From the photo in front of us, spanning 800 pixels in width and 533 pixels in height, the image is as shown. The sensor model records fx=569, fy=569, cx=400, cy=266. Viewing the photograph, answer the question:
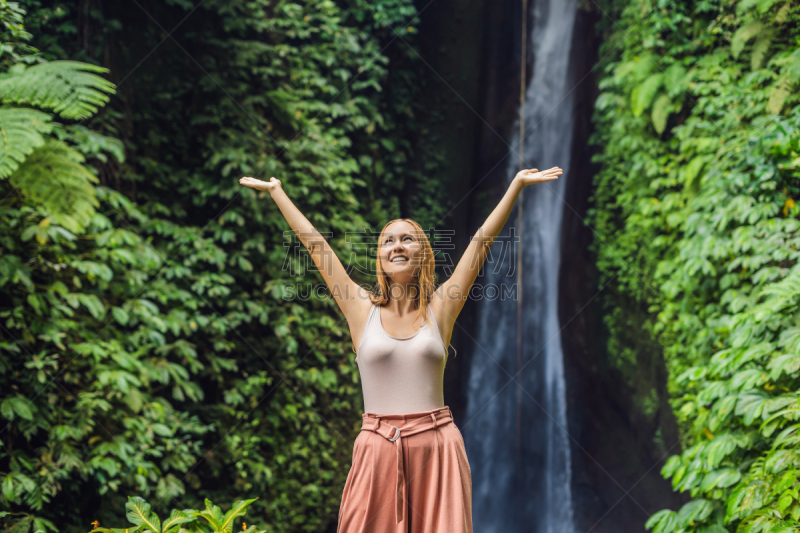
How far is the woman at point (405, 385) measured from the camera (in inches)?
73.5

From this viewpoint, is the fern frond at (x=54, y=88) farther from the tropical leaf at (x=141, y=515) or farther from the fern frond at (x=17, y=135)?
the tropical leaf at (x=141, y=515)

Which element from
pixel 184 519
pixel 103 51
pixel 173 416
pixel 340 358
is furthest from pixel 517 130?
pixel 184 519

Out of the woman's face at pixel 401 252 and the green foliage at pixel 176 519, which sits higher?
the woman's face at pixel 401 252

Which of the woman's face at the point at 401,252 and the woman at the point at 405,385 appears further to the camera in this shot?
the woman's face at the point at 401,252

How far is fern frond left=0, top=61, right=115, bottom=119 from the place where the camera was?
2859 millimetres

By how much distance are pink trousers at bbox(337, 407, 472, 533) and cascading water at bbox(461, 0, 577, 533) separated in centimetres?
368

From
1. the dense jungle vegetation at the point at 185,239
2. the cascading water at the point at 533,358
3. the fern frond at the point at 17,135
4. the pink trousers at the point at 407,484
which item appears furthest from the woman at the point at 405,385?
the cascading water at the point at 533,358

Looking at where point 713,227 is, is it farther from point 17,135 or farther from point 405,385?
point 17,135

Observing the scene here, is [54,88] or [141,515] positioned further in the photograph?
[54,88]

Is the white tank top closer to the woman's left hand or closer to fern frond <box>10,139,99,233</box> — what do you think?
the woman's left hand

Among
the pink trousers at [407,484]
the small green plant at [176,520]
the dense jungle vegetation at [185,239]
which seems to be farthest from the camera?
the dense jungle vegetation at [185,239]

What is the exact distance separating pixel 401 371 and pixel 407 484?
37 centimetres

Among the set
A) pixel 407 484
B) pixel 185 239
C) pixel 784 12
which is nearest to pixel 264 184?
pixel 407 484

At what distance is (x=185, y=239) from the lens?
13.6 feet
